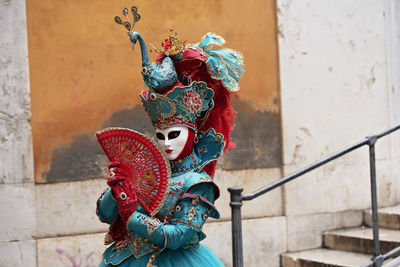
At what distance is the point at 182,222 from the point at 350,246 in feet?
10.6

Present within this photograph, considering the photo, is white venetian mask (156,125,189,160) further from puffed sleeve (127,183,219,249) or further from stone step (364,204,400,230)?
stone step (364,204,400,230)

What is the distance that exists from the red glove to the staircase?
289cm

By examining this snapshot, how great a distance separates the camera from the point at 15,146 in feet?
18.3

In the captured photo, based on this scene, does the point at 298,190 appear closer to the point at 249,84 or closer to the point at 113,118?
the point at 249,84

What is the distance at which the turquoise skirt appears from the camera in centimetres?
353

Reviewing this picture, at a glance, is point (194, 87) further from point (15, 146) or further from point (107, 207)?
point (15, 146)

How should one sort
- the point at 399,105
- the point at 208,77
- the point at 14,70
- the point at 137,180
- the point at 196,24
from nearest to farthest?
the point at 137,180
the point at 208,77
the point at 14,70
the point at 196,24
the point at 399,105

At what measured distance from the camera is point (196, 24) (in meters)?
6.14

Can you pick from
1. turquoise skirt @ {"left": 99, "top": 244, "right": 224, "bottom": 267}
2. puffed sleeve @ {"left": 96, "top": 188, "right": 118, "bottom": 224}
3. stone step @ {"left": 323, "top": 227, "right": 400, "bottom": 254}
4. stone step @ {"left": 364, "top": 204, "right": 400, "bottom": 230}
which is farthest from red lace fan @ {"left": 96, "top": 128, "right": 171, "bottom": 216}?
stone step @ {"left": 364, "top": 204, "right": 400, "bottom": 230}

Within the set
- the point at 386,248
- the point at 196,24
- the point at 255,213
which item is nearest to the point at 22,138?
the point at 196,24

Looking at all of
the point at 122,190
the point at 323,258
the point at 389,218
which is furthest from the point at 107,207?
the point at 389,218

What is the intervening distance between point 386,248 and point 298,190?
1070mm

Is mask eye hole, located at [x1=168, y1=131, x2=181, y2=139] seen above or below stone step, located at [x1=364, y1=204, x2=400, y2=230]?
above

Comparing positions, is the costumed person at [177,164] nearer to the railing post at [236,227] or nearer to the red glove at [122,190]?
the red glove at [122,190]
